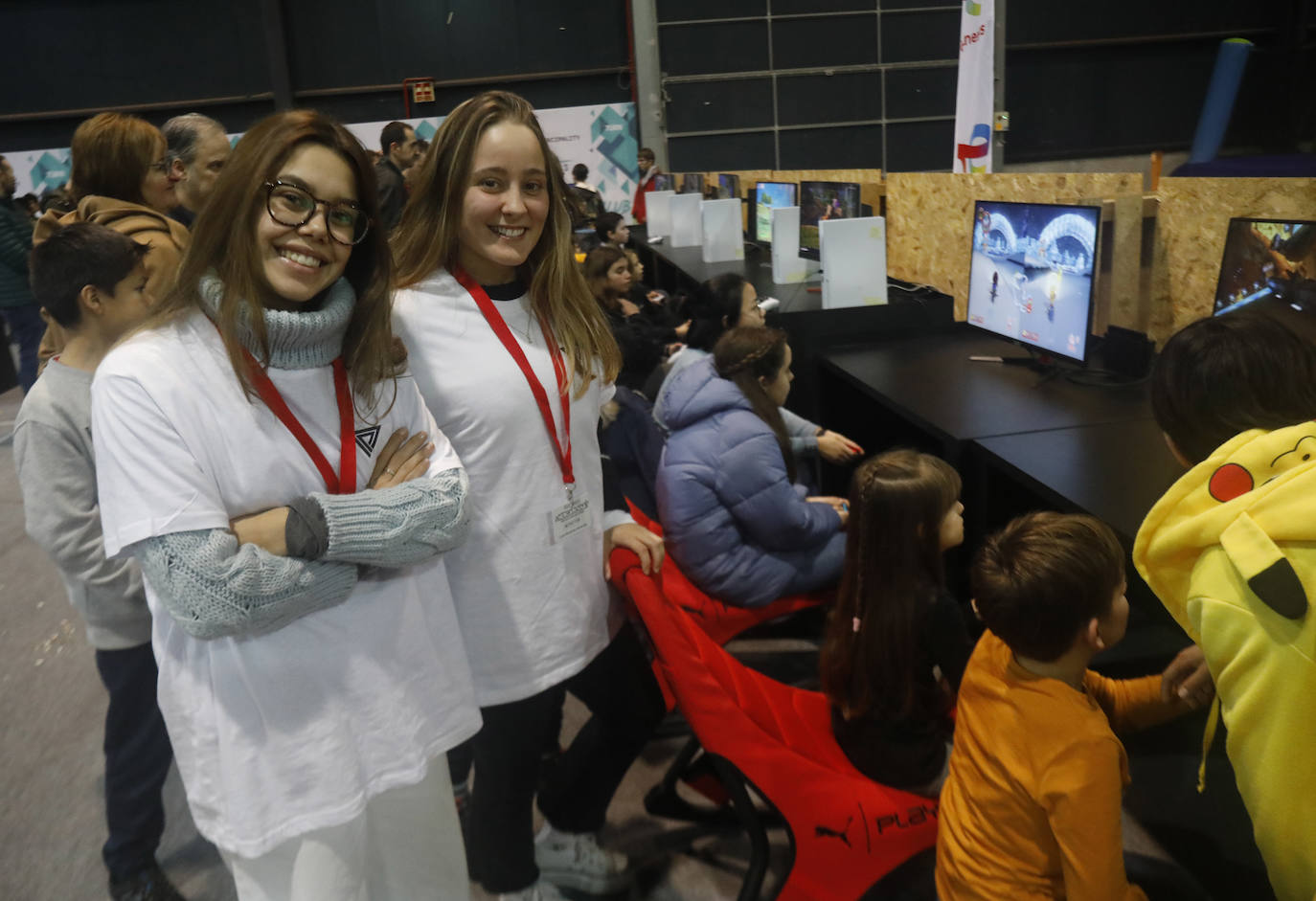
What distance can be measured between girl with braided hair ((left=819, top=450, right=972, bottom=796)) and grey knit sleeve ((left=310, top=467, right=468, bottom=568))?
0.77 metres

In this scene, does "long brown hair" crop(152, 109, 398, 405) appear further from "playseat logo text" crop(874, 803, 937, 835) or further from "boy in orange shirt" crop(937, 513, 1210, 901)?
"playseat logo text" crop(874, 803, 937, 835)

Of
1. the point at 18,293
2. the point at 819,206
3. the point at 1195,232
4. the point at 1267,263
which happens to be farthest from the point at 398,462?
the point at 18,293

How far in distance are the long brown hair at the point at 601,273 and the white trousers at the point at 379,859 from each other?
8.45 feet

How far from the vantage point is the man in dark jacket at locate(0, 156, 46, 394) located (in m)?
4.88

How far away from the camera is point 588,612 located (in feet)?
4.74

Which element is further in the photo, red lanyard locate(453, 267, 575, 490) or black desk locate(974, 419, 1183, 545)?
black desk locate(974, 419, 1183, 545)

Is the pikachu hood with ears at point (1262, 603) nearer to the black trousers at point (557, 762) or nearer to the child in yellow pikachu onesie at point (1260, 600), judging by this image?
the child in yellow pikachu onesie at point (1260, 600)

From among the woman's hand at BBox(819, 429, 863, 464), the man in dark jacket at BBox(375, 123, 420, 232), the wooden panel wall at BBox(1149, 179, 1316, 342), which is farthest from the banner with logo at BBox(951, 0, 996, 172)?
the woman's hand at BBox(819, 429, 863, 464)

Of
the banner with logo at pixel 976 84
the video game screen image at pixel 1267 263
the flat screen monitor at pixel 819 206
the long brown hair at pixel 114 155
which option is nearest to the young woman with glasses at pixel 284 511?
the long brown hair at pixel 114 155

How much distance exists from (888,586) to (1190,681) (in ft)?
1.54

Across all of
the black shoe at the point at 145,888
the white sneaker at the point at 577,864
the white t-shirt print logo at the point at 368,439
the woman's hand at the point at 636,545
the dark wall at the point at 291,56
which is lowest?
the black shoe at the point at 145,888

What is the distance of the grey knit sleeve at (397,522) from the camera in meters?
1.05

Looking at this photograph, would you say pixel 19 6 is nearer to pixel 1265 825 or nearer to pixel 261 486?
pixel 261 486

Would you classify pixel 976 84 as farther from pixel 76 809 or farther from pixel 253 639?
pixel 253 639
